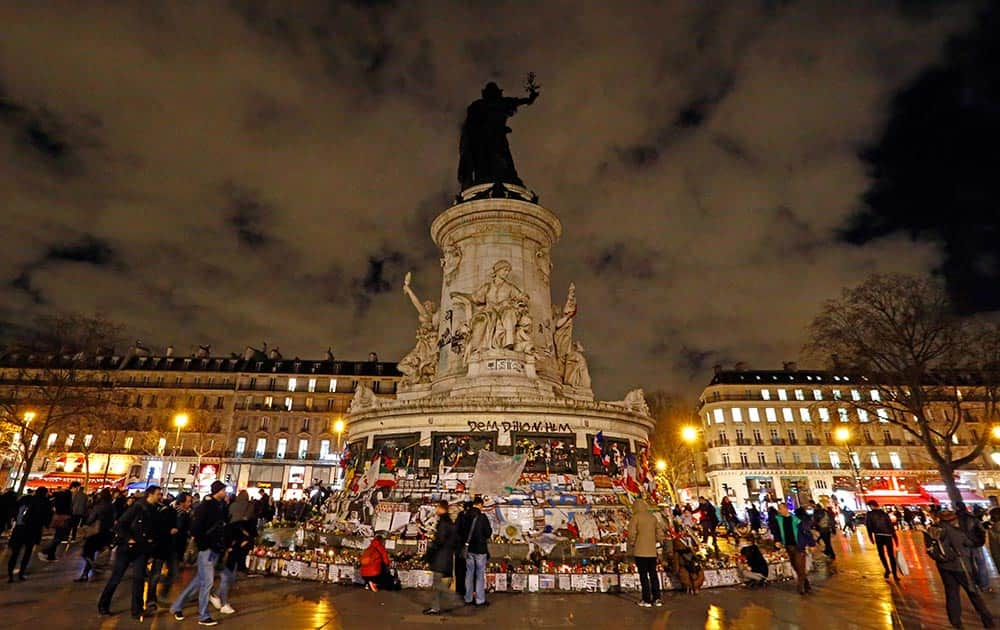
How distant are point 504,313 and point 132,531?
11144 millimetres

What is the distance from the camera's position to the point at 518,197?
20.6 meters

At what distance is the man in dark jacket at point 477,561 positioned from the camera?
8.45 meters

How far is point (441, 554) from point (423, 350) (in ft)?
38.4

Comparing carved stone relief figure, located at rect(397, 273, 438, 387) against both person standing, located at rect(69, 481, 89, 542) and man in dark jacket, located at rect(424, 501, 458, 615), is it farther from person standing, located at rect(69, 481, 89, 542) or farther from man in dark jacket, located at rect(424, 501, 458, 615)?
person standing, located at rect(69, 481, 89, 542)

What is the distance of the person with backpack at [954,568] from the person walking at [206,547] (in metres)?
10.0

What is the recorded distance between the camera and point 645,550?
866 cm

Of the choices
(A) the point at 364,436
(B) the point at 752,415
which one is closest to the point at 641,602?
(A) the point at 364,436

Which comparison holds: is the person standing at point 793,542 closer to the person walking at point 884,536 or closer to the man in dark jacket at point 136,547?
the person walking at point 884,536

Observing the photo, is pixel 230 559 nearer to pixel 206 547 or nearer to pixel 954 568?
pixel 206 547

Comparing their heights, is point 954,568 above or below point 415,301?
below

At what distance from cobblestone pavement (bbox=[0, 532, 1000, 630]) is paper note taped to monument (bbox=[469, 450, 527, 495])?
363 cm

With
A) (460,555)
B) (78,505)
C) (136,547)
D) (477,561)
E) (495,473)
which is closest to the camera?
(136,547)

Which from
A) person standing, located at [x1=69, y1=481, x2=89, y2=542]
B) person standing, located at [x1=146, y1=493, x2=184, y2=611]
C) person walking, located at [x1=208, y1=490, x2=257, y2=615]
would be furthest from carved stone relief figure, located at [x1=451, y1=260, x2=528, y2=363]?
person standing, located at [x1=69, y1=481, x2=89, y2=542]

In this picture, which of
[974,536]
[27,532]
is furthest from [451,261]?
[974,536]
